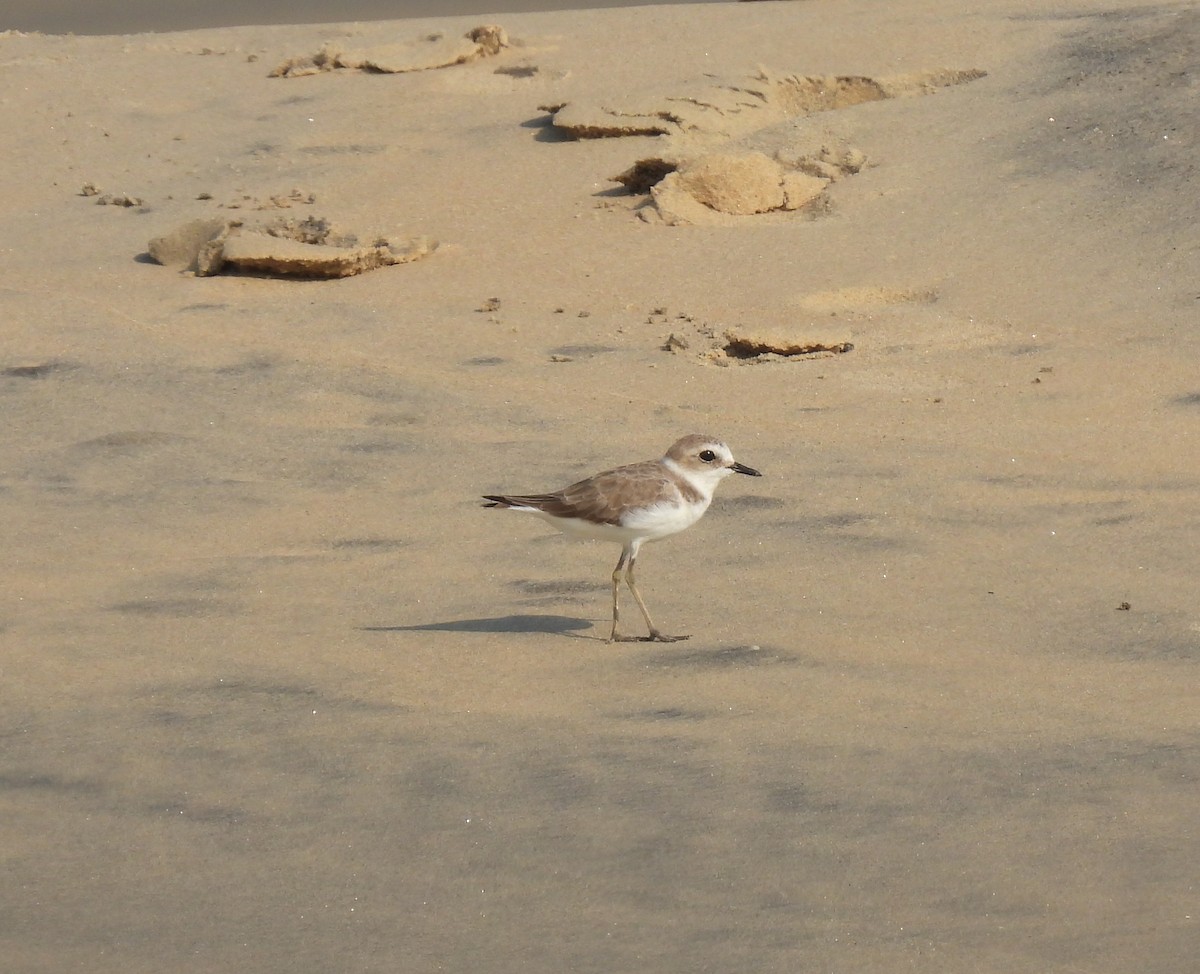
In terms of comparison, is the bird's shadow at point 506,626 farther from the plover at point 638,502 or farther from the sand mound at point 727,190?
the sand mound at point 727,190

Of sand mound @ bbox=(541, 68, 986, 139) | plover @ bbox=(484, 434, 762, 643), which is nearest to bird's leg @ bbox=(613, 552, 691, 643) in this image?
plover @ bbox=(484, 434, 762, 643)

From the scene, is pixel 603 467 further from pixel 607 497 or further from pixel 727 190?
pixel 727 190

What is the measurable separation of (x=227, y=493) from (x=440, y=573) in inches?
52.2

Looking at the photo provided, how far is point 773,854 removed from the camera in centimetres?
380

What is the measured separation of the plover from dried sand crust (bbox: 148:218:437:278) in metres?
4.65

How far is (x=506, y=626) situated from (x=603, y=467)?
1.62 meters

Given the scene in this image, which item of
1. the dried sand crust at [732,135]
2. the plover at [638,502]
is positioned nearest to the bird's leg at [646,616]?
the plover at [638,502]

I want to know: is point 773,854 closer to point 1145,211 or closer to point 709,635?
point 709,635

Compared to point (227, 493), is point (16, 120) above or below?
above

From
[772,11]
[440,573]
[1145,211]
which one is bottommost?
[440,573]

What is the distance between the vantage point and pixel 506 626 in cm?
559

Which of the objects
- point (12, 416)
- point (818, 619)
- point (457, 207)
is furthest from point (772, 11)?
point (818, 619)

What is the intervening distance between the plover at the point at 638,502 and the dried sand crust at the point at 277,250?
4654 mm

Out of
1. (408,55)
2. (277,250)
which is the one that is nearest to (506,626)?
(277,250)
